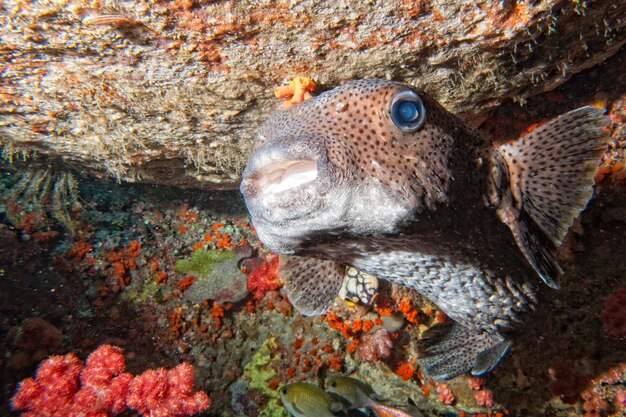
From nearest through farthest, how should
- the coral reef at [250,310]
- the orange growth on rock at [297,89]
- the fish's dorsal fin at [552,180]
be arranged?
the fish's dorsal fin at [552,180], the orange growth on rock at [297,89], the coral reef at [250,310]

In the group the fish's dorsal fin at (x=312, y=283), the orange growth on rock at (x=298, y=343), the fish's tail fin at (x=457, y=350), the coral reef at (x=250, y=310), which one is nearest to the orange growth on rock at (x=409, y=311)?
the coral reef at (x=250, y=310)

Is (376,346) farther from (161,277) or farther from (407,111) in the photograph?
(407,111)

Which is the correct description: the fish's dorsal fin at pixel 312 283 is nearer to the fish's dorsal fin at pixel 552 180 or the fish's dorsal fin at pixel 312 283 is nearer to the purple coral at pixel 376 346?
the fish's dorsal fin at pixel 552 180

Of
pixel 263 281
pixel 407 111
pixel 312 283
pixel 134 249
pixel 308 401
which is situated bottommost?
pixel 308 401

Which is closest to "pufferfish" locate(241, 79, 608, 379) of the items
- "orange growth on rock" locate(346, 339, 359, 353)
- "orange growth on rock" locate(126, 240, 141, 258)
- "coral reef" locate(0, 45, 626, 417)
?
"coral reef" locate(0, 45, 626, 417)

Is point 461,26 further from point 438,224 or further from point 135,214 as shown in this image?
point 135,214

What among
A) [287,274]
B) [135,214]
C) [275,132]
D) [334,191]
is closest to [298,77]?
[275,132]

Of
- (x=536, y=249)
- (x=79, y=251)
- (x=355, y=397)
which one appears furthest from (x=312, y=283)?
(x=79, y=251)
